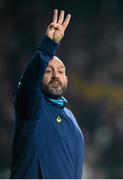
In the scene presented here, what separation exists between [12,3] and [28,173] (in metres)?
4.55

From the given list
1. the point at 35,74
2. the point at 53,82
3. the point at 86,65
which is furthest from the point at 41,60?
the point at 86,65

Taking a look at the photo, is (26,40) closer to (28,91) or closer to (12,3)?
(12,3)

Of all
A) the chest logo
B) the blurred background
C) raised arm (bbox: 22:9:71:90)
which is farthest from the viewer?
the blurred background

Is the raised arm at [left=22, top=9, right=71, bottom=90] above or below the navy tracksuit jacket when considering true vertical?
above

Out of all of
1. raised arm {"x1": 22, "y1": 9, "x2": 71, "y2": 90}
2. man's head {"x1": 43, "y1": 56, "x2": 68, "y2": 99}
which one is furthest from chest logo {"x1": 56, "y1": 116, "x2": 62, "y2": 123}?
raised arm {"x1": 22, "y1": 9, "x2": 71, "y2": 90}

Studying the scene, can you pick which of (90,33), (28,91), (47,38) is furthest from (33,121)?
(90,33)

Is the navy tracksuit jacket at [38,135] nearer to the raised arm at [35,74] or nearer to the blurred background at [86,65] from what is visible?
the raised arm at [35,74]

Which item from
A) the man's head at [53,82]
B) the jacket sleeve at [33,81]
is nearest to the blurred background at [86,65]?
the man's head at [53,82]

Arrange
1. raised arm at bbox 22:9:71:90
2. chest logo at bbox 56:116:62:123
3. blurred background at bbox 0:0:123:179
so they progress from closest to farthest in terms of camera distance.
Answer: raised arm at bbox 22:9:71:90 < chest logo at bbox 56:116:62:123 < blurred background at bbox 0:0:123:179

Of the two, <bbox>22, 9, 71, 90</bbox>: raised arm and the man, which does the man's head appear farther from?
<bbox>22, 9, 71, 90</bbox>: raised arm

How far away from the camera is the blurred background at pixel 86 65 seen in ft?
19.9

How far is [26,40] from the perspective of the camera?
6918 millimetres

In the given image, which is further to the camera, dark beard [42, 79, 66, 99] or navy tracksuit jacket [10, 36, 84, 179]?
dark beard [42, 79, 66, 99]

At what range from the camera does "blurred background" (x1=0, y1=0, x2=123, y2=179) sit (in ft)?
19.9
